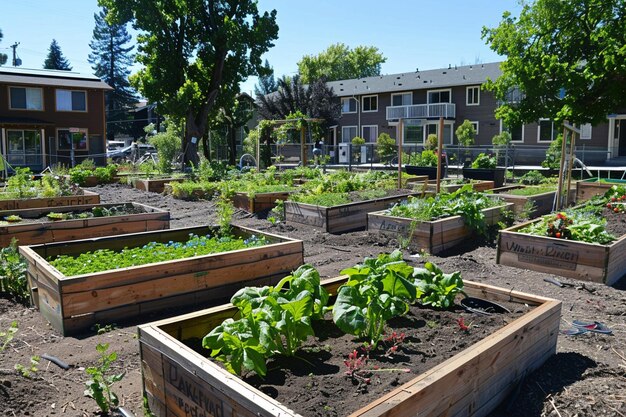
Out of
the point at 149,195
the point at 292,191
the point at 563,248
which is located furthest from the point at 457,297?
the point at 149,195

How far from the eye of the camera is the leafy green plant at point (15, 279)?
226 inches

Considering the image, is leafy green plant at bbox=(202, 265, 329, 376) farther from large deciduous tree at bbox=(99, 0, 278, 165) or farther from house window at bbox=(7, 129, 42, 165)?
house window at bbox=(7, 129, 42, 165)

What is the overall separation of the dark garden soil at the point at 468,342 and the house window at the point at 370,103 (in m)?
38.8

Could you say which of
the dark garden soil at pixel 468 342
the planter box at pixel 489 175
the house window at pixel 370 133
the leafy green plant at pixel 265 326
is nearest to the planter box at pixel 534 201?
the planter box at pixel 489 175

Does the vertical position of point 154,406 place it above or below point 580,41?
below

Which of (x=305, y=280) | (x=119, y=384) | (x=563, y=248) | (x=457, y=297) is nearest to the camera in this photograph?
(x=305, y=280)

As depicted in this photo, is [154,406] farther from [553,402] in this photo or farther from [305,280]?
[553,402]

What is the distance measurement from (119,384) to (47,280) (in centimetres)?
173

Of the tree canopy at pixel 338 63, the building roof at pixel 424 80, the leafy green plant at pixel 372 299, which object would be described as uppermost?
the tree canopy at pixel 338 63

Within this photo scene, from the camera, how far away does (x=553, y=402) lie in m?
3.25

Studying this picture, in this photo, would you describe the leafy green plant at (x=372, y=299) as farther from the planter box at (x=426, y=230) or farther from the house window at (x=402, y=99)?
the house window at (x=402, y=99)

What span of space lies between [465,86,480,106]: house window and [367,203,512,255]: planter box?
32.5 meters

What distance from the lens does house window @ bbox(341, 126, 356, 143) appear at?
1808 inches

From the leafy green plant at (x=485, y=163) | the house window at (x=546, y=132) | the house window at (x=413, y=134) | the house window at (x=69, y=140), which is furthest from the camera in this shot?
the house window at (x=413, y=134)
